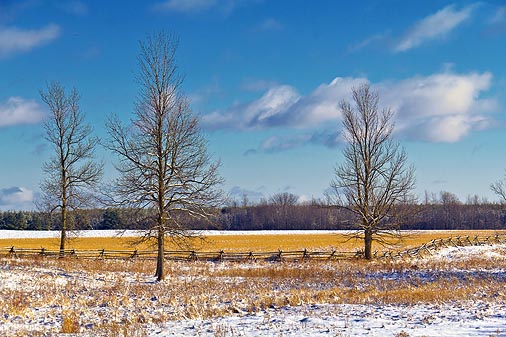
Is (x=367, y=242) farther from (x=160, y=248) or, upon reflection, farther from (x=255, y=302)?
(x=255, y=302)

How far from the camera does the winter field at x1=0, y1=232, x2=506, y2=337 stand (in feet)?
38.5

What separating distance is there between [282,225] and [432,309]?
417 feet

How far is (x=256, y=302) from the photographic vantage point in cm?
1667

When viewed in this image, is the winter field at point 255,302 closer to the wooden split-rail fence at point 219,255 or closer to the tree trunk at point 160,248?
the tree trunk at point 160,248

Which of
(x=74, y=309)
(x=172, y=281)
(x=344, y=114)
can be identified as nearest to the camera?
(x=74, y=309)

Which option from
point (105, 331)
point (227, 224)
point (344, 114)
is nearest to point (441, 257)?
point (344, 114)

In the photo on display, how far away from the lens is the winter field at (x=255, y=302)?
38.5 ft

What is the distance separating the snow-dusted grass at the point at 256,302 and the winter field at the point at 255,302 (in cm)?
3

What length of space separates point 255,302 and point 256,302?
0.15 feet

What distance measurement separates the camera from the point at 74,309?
645 inches

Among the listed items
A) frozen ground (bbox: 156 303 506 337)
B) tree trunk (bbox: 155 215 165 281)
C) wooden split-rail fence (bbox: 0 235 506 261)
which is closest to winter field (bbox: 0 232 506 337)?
frozen ground (bbox: 156 303 506 337)

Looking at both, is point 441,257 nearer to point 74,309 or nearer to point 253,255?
point 253,255

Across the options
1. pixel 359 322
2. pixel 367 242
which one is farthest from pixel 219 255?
pixel 359 322

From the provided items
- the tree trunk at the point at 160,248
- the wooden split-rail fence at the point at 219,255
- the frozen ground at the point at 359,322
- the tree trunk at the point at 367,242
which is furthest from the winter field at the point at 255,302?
the wooden split-rail fence at the point at 219,255
